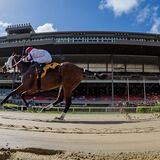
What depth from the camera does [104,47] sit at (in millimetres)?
53688

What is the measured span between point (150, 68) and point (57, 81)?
50.3 m

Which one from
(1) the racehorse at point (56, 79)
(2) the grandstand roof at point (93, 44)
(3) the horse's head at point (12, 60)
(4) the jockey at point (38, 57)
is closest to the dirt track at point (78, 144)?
(1) the racehorse at point (56, 79)

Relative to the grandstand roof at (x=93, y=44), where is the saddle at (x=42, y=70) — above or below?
below

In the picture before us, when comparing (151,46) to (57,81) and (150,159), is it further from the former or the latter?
(150,159)

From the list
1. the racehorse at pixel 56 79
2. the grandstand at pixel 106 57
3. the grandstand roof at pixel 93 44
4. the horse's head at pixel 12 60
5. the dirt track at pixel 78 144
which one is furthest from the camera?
the grandstand roof at pixel 93 44

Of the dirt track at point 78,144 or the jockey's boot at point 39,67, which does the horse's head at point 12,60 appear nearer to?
the jockey's boot at point 39,67

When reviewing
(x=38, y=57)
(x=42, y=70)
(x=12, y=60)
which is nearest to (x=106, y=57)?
(x=12, y=60)

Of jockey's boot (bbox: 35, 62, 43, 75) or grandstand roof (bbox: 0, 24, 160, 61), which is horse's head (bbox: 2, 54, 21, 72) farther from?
grandstand roof (bbox: 0, 24, 160, 61)

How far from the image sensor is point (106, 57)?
5606 cm

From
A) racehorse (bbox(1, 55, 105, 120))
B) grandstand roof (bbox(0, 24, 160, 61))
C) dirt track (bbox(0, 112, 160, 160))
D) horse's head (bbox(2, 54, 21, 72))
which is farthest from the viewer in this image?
grandstand roof (bbox(0, 24, 160, 61))

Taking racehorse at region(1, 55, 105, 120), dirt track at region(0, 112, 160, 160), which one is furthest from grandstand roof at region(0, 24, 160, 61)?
dirt track at region(0, 112, 160, 160)

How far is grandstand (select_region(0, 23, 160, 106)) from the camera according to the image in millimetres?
51031

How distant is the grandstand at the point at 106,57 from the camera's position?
51031 mm

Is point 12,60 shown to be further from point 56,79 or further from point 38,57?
point 56,79
